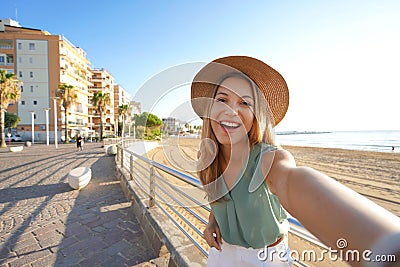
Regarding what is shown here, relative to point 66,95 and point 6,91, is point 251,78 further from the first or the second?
point 66,95

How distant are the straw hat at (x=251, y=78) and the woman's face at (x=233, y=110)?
0.22 ft

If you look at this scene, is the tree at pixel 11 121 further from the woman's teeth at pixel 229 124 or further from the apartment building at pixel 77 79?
the woman's teeth at pixel 229 124

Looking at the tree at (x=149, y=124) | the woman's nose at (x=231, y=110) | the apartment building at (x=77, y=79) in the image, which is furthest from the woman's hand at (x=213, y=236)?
the apartment building at (x=77, y=79)

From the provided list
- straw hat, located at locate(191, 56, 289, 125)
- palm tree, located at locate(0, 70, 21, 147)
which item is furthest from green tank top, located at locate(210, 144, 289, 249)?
palm tree, located at locate(0, 70, 21, 147)

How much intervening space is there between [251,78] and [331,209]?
0.70 metres

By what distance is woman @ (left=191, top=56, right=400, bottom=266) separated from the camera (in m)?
0.64

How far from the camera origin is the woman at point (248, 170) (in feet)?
2.10

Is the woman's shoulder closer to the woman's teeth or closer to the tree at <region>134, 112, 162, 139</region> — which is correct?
the woman's teeth

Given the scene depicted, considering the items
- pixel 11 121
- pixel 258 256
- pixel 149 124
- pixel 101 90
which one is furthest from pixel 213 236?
pixel 101 90

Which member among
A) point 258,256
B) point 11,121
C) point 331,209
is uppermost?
point 11,121

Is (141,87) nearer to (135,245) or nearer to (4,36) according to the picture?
(135,245)

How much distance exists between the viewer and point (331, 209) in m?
0.49

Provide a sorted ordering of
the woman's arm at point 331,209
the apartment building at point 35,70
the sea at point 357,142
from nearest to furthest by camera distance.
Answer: the woman's arm at point 331,209 → the sea at point 357,142 → the apartment building at point 35,70

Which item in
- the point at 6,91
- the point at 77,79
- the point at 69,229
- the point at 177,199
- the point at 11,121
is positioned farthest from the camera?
the point at 77,79
